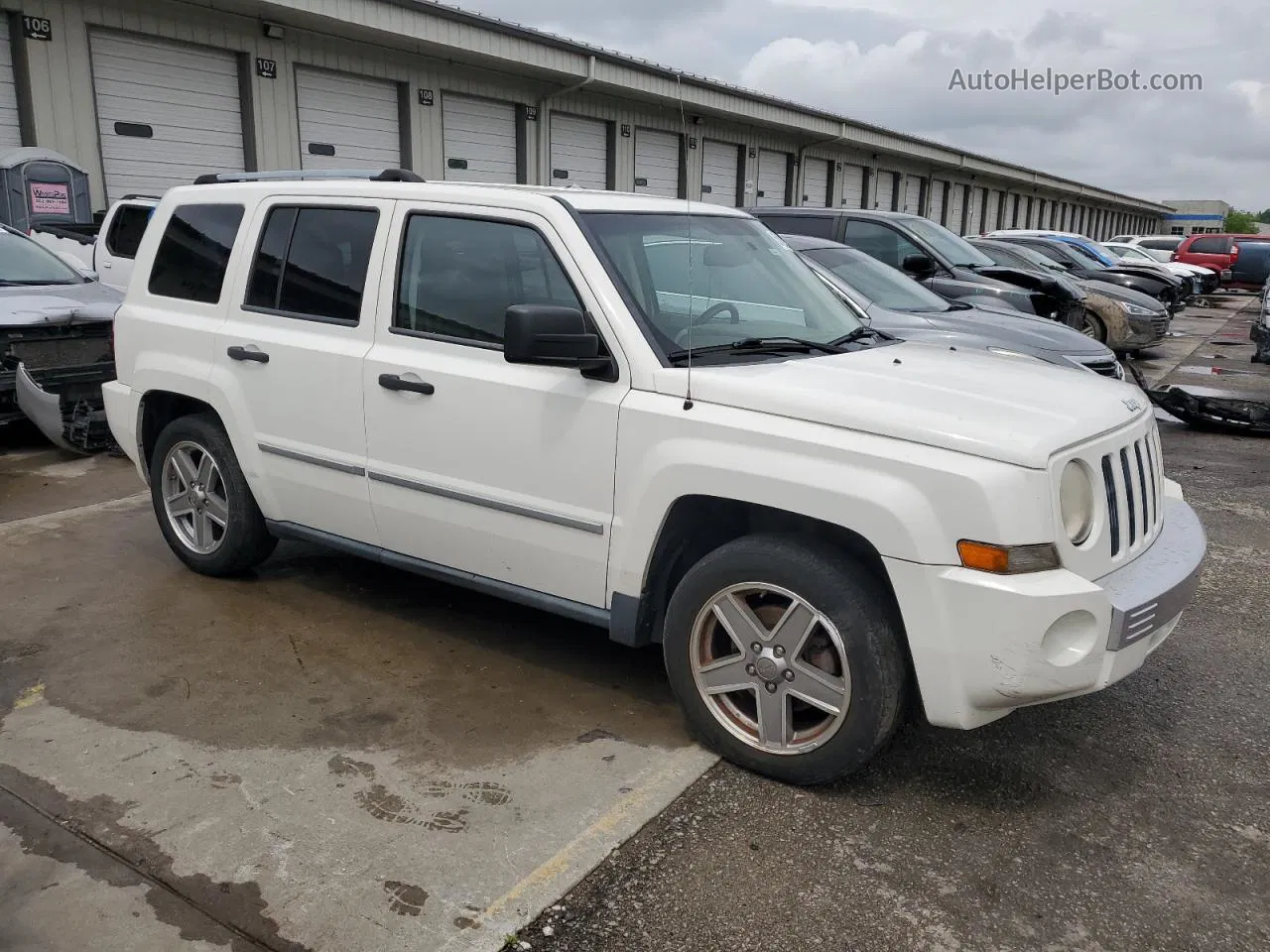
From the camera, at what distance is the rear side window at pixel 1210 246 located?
32.0 m

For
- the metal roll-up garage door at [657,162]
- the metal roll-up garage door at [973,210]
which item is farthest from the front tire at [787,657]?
the metal roll-up garage door at [973,210]

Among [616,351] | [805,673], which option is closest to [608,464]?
[616,351]

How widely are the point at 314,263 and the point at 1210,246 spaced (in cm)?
3406

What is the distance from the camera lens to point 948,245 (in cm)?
1105

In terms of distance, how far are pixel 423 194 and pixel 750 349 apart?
147 cm

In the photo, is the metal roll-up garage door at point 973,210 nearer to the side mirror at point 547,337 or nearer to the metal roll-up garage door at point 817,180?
the metal roll-up garage door at point 817,180

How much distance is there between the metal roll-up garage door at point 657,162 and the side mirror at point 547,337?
734 inches

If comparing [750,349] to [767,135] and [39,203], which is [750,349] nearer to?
[39,203]

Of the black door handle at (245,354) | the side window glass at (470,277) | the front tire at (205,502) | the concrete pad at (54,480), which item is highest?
the side window glass at (470,277)

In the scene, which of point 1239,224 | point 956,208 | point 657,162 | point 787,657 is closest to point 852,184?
point 657,162

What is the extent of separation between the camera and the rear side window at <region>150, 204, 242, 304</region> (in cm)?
483

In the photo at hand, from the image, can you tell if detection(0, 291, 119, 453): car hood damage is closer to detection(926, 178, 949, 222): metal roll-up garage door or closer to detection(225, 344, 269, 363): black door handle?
detection(225, 344, 269, 363): black door handle

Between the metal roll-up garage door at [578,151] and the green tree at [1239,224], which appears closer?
the metal roll-up garage door at [578,151]

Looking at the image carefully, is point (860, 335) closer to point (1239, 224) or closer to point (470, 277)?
point (470, 277)
